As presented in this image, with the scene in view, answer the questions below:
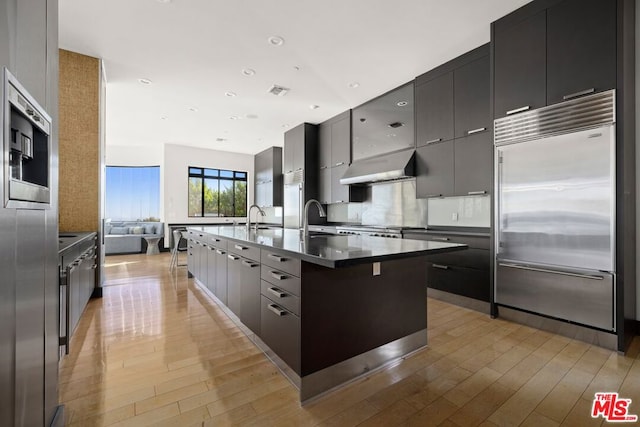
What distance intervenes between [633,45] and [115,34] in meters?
4.99

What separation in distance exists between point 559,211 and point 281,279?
7.93ft

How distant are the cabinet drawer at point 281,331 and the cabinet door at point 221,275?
3.18 ft

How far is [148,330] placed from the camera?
105 inches

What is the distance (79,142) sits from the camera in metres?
3.64

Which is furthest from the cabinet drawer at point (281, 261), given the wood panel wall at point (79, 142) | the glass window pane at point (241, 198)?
the glass window pane at point (241, 198)

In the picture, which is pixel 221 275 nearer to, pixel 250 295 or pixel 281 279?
pixel 250 295

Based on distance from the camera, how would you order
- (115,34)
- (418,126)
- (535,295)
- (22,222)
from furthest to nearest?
(418,126), (115,34), (535,295), (22,222)

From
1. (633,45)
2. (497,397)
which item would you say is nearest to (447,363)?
(497,397)

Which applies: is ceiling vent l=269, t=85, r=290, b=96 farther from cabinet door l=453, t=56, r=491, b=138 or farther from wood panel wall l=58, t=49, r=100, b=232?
cabinet door l=453, t=56, r=491, b=138

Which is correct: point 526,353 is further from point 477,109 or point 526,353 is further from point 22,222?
point 22,222

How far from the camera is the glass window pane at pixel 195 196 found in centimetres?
868

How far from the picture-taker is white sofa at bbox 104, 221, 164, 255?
24.7ft

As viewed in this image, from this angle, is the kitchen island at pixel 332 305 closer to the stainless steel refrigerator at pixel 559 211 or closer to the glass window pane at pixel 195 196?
the stainless steel refrigerator at pixel 559 211

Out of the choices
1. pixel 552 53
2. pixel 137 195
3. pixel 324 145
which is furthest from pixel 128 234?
pixel 552 53
